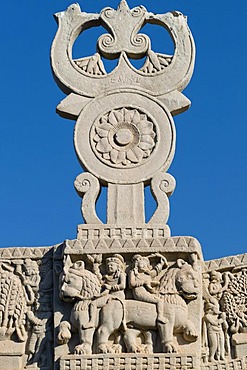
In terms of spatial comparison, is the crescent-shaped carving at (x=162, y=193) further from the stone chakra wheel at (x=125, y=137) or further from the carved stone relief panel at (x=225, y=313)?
the carved stone relief panel at (x=225, y=313)

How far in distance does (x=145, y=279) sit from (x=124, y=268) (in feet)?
0.94

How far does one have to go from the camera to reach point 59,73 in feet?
44.9

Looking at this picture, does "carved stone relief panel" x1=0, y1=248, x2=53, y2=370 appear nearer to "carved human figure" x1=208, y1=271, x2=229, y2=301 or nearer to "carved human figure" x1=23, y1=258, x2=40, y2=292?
"carved human figure" x1=23, y1=258, x2=40, y2=292

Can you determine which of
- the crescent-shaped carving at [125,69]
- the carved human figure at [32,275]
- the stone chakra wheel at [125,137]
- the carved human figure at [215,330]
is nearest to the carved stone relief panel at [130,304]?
the carved human figure at [215,330]

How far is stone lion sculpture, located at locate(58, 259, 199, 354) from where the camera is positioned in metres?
12.4

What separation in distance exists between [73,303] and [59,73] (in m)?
2.85

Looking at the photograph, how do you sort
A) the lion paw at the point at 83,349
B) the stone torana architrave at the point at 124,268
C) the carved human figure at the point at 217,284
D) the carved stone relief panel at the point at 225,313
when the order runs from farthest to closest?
1. the carved human figure at the point at 217,284
2. the carved stone relief panel at the point at 225,313
3. the stone torana architrave at the point at 124,268
4. the lion paw at the point at 83,349

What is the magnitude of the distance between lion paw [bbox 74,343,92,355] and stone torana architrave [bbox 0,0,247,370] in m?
0.02

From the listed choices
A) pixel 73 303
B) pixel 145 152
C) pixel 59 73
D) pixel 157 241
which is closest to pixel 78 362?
pixel 73 303

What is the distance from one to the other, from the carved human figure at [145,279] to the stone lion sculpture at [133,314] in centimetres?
6

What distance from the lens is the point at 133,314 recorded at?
12516 millimetres

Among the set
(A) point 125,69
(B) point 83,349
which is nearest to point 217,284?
(B) point 83,349

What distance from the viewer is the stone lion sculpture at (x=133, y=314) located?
12430 millimetres

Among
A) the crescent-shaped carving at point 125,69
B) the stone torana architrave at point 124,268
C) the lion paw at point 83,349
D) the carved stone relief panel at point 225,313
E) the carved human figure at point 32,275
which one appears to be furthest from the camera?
the crescent-shaped carving at point 125,69
